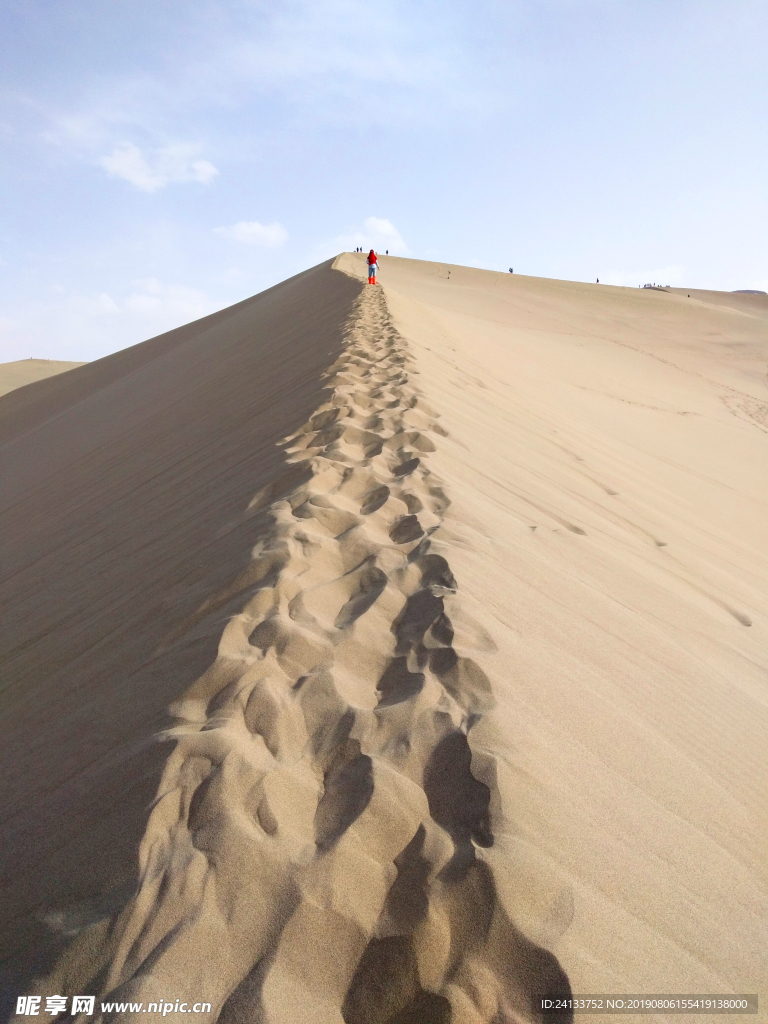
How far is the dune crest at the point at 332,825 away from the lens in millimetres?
1358

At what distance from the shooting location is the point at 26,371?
44.1m

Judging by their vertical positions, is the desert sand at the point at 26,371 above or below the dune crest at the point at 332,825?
below

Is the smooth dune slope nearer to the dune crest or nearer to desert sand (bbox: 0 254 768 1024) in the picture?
desert sand (bbox: 0 254 768 1024)

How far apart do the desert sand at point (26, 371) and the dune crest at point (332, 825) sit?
38512 millimetres

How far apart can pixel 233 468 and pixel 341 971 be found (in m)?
3.36

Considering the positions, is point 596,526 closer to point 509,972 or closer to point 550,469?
point 550,469

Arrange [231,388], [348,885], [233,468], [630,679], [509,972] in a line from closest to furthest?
1. [509,972]
2. [348,885]
3. [630,679]
4. [233,468]
5. [231,388]

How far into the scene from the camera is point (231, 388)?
7664 millimetres

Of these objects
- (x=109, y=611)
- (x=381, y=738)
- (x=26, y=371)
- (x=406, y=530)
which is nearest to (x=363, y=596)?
(x=406, y=530)

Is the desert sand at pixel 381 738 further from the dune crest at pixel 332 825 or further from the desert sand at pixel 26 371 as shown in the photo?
the desert sand at pixel 26 371

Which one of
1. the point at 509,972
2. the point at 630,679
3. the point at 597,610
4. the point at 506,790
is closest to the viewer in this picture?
the point at 509,972

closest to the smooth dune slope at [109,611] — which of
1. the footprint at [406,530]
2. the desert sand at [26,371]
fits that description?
the footprint at [406,530]

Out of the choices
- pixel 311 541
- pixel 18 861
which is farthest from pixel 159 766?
pixel 311 541

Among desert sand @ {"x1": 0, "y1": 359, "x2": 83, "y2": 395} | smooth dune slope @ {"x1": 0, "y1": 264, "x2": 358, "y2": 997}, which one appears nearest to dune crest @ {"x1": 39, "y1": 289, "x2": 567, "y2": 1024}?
smooth dune slope @ {"x1": 0, "y1": 264, "x2": 358, "y2": 997}
